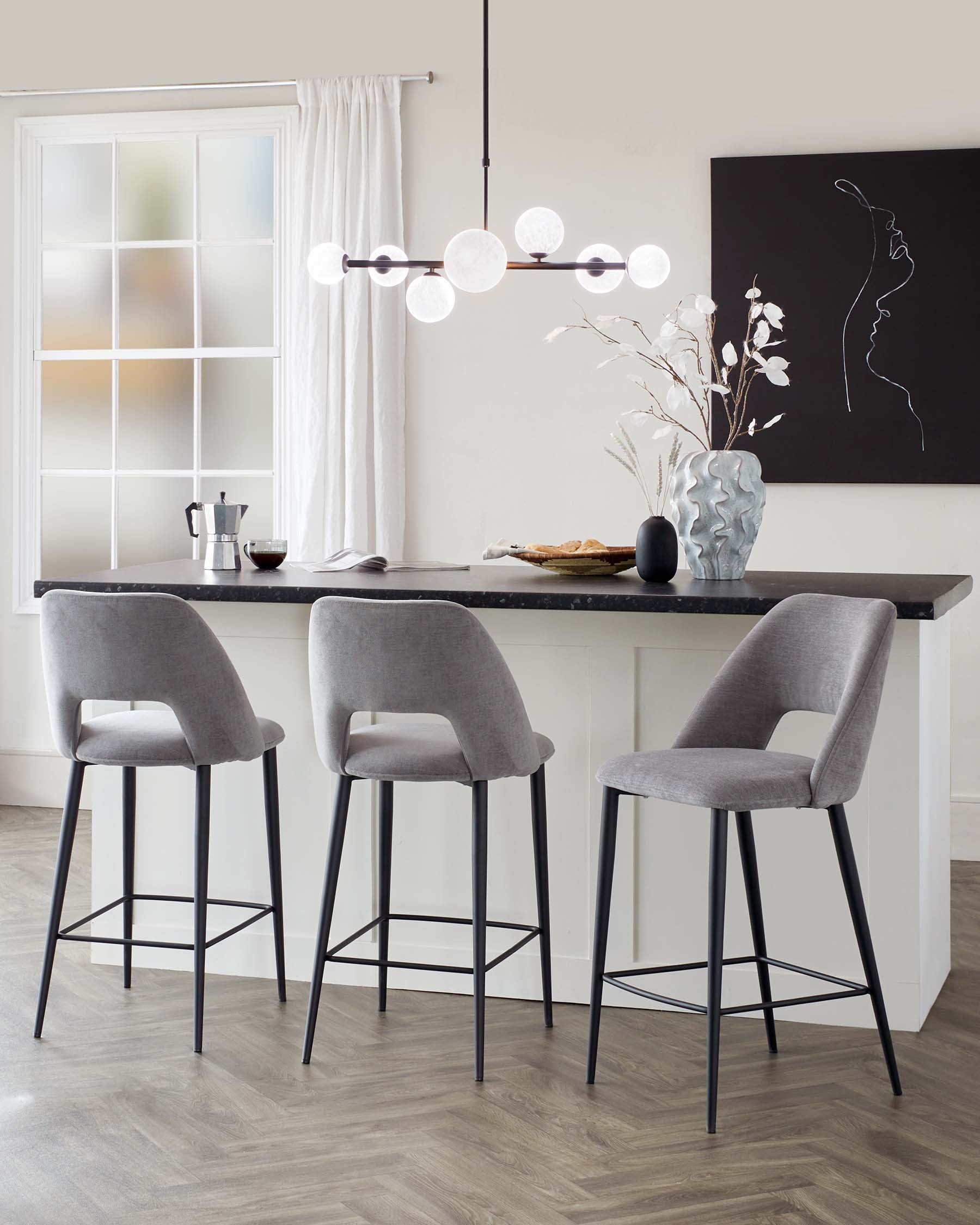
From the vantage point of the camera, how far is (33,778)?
18.7 ft

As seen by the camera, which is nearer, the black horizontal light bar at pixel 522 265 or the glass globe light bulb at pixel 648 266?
the black horizontal light bar at pixel 522 265

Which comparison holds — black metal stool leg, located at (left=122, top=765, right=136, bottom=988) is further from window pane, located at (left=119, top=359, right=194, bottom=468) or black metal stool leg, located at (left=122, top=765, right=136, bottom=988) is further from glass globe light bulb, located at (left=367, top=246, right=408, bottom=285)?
window pane, located at (left=119, top=359, right=194, bottom=468)

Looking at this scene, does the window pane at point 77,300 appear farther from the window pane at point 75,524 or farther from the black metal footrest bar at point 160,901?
the black metal footrest bar at point 160,901

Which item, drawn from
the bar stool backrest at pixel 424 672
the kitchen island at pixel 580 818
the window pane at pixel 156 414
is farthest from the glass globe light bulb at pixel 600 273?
the window pane at pixel 156 414

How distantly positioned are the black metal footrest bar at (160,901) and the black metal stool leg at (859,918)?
142 centimetres

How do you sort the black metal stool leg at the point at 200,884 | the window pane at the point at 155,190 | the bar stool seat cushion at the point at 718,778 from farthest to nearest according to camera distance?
the window pane at the point at 155,190, the black metal stool leg at the point at 200,884, the bar stool seat cushion at the point at 718,778

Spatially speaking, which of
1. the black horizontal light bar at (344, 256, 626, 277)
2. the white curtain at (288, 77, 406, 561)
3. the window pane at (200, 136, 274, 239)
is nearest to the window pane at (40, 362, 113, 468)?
the window pane at (200, 136, 274, 239)

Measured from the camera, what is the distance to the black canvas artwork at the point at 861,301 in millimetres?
4840

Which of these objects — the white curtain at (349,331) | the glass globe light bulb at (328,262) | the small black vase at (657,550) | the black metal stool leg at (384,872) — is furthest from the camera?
the white curtain at (349,331)

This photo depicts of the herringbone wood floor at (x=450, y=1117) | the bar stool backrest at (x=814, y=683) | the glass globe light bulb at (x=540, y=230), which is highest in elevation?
the glass globe light bulb at (x=540, y=230)

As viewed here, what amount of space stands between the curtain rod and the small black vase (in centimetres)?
255

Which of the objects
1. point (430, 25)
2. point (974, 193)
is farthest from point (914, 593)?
point (430, 25)

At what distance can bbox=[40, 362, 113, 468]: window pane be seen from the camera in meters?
5.62

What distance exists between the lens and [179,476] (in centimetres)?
557
